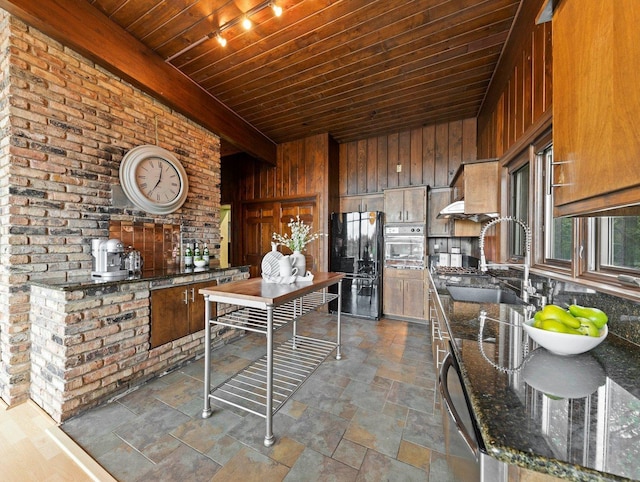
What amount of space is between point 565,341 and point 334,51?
2.83 m

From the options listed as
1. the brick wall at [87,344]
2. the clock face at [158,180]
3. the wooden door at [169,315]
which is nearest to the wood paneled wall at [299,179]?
the clock face at [158,180]

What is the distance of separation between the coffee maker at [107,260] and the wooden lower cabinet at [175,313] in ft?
1.08

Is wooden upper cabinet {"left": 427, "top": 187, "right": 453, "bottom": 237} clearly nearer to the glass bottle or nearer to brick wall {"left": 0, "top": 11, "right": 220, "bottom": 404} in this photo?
the glass bottle

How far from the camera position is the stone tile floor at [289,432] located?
140 centimetres

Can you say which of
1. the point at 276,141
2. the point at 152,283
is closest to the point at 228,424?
the point at 152,283

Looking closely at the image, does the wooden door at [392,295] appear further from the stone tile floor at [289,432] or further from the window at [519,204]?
the window at [519,204]

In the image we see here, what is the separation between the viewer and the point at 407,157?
4.26m

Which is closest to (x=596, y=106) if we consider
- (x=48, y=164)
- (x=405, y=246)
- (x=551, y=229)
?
(x=551, y=229)

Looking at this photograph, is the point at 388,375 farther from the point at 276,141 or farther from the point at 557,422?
the point at 276,141

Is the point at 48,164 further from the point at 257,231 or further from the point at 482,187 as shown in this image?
the point at 482,187

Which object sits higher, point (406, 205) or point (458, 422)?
point (406, 205)

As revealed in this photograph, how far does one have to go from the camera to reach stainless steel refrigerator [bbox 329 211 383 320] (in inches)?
159

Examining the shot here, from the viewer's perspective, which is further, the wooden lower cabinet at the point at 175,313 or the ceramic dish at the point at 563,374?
the wooden lower cabinet at the point at 175,313

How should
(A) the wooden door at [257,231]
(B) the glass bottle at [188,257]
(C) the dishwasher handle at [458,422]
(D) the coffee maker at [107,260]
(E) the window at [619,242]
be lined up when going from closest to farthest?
(C) the dishwasher handle at [458,422]
(E) the window at [619,242]
(D) the coffee maker at [107,260]
(B) the glass bottle at [188,257]
(A) the wooden door at [257,231]
